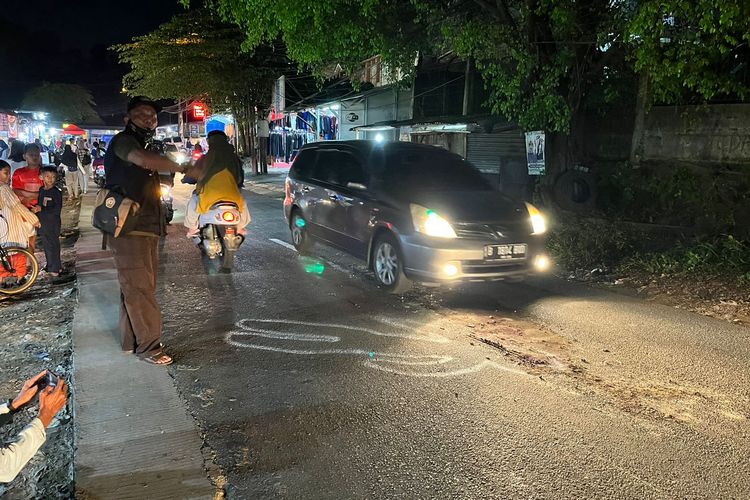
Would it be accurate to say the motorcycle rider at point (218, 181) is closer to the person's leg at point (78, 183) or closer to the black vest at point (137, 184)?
the black vest at point (137, 184)

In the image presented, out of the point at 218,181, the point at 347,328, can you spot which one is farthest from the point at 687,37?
the point at 218,181

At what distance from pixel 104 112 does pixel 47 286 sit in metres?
76.6

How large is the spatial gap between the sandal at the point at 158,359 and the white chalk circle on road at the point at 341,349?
642mm

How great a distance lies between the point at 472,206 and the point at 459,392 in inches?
119

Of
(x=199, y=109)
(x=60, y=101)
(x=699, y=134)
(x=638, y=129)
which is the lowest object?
(x=699, y=134)

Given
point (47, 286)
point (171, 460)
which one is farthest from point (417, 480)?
point (47, 286)

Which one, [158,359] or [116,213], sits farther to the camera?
[158,359]

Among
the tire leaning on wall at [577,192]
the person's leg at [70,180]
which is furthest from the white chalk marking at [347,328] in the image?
the person's leg at [70,180]

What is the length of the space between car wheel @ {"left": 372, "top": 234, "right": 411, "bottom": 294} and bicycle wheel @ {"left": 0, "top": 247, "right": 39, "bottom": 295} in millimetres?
4202

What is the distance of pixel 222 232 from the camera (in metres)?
7.77

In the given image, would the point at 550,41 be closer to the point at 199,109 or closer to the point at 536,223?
the point at 536,223

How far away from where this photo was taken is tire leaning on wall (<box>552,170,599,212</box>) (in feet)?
36.9

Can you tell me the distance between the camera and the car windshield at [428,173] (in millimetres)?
7285

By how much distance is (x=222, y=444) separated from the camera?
3.54m
